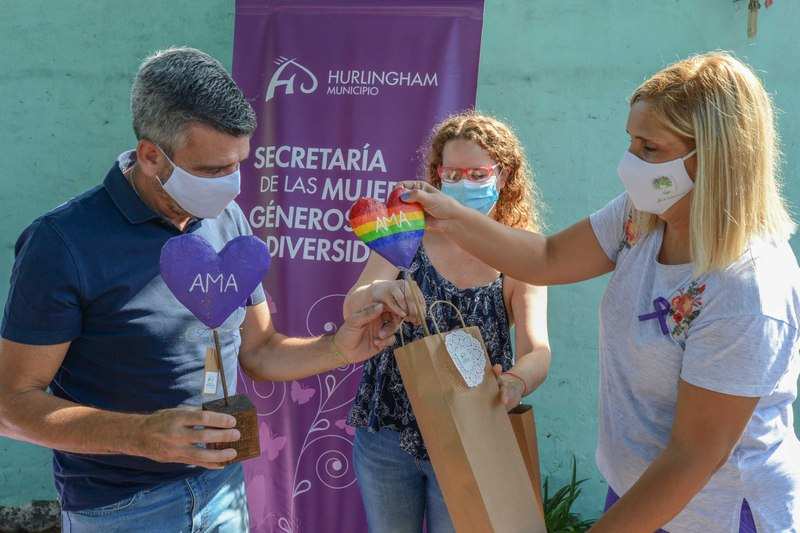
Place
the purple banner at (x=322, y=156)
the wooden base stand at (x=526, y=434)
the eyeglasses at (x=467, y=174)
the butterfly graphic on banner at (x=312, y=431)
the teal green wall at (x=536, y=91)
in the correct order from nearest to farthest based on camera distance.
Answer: the wooden base stand at (x=526, y=434) → the eyeglasses at (x=467, y=174) → the purple banner at (x=322, y=156) → the butterfly graphic on banner at (x=312, y=431) → the teal green wall at (x=536, y=91)

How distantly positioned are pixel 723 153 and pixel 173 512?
139 cm

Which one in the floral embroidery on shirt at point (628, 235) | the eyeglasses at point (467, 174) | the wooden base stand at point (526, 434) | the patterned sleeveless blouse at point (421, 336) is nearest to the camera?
the floral embroidery on shirt at point (628, 235)

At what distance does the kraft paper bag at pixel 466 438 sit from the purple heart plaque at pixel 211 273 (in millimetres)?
357

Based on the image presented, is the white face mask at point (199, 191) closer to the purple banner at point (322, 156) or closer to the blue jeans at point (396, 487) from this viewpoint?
the blue jeans at point (396, 487)

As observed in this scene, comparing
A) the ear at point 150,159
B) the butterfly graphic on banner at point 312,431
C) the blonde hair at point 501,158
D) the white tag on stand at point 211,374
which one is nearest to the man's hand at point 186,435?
the white tag on stand at point 211,374

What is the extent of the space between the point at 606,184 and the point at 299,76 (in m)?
1.42

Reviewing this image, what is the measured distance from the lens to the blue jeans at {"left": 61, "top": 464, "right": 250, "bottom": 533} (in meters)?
1.90

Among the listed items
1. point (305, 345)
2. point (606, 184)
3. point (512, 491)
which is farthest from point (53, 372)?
point (606, 184)

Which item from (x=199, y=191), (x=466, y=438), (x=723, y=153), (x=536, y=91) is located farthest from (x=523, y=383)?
(x=536, y=91)

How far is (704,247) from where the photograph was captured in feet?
5.77

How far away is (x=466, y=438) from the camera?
1816mm

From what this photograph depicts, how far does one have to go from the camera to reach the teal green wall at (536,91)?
3754 mm

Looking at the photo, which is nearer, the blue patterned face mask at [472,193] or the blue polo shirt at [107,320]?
the blue polo shirt at [107,320]

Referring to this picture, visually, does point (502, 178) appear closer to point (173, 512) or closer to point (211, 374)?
point (211, 374)
